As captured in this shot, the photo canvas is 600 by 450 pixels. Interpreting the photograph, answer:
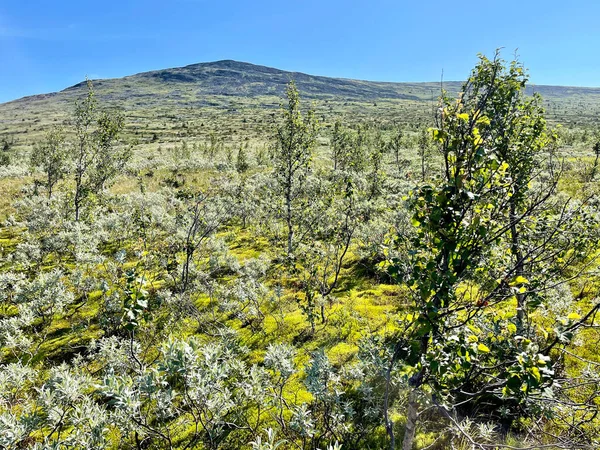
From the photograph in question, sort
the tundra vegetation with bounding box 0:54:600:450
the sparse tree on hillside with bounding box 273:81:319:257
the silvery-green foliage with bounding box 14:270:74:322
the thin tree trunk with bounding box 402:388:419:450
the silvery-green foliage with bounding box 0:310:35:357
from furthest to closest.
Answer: the sparse tree on hillside with bounding box 273:81:319:257, the silvery-green foliage with bounding box 14:270:74:322, the silvery-green foliage with bounding box 0:310:35:357, the thin tree trunk with bounding box 402:388:419:450, the tundra vegetation with bounding box 0:54:600:450

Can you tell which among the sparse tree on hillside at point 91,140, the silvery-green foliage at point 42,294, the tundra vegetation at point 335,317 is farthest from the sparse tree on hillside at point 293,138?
the sparse tree on hillside at point 91,140

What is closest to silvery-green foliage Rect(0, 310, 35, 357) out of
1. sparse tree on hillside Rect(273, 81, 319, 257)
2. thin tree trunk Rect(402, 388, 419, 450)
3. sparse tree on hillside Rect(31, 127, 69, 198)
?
thin tree trunk Rect(402, 388, 419, 450)

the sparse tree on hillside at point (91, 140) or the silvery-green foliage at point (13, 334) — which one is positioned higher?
the sparse tree on hillside at point (91, 140)

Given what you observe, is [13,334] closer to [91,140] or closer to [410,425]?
[410,425]

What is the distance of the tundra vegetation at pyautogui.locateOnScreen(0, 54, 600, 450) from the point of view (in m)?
4.22

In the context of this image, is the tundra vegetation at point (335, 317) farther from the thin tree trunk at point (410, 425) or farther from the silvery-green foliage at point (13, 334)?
the silvery-green foliage at point (13, 334)

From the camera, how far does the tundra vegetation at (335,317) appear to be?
13.8 ft

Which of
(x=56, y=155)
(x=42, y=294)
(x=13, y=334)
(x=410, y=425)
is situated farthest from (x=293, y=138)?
(x=56, y=155)

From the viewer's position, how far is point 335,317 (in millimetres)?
13039

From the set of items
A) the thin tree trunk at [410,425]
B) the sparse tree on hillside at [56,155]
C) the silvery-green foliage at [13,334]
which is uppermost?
the sparse tree on hillside at [56,155]

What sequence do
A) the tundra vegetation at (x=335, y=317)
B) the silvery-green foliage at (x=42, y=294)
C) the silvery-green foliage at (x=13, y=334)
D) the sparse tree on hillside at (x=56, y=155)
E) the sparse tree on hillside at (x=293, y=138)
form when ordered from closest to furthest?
1. the tundra vegetation at (x=335, y=317)
2. the silvery-green foliage at (x=13, y=334)
3. the silvery-green foliage at (x=42, y=294)
4. the sparse tree on hillside at (x=293, y=138)
5. the sparse tree on hillside at (x=56, y=155)

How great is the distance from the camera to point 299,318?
1333 centimetres

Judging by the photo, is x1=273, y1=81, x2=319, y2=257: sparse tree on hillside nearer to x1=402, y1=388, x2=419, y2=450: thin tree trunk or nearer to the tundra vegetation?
the tundra vegetation

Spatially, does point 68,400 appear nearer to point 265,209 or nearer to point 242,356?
point 242,356
